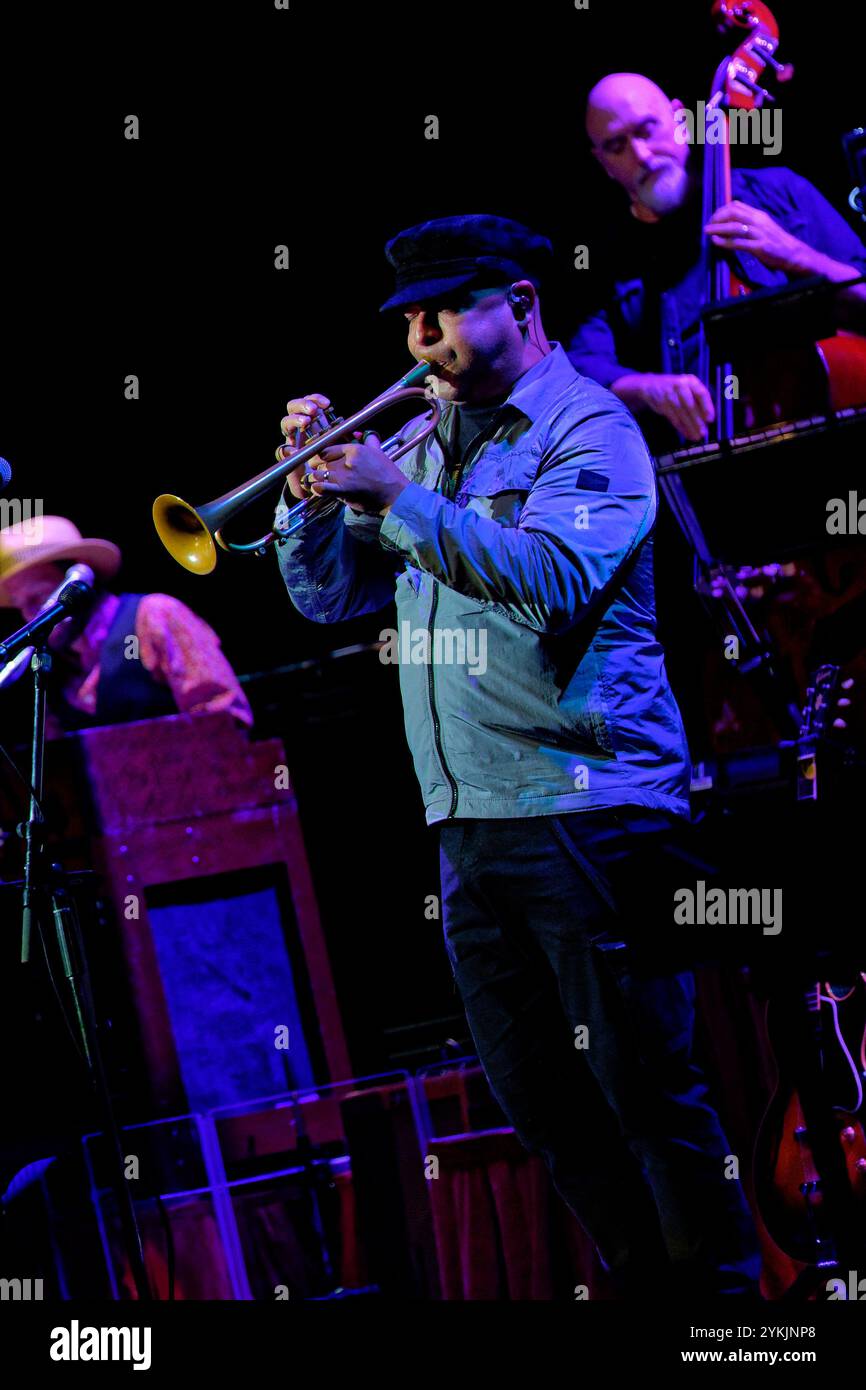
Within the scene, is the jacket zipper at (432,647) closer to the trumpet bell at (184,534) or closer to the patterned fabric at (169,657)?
the trumpet bell at (184,534)

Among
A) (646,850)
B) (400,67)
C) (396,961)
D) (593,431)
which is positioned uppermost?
(400,67)

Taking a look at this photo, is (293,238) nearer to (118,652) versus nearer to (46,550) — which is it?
(46,550)

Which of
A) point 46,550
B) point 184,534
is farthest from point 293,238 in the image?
point 184,534

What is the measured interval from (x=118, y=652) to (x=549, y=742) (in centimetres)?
318

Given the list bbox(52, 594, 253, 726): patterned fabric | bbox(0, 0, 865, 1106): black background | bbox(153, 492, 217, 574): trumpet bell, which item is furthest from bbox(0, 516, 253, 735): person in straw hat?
bbox(153, 492, 217, 574): trumpet bell

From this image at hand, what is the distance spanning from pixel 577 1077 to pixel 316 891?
1.86 m

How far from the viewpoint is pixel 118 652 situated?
18.0ft

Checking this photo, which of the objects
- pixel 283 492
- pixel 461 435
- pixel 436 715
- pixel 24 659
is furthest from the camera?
pixel 24 659

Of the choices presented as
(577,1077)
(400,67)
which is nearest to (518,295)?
(577,1077)

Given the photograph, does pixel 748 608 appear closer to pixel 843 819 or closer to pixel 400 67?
pixel 843 819

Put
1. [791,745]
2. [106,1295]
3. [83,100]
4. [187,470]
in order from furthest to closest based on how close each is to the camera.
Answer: [187,470]
[83,100]
[106,1295]
[791,745]

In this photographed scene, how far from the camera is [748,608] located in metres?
3.68

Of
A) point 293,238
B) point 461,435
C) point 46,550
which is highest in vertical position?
point 293,238

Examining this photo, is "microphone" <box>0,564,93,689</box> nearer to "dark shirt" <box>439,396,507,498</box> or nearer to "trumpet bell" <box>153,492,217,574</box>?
"trumpet bell" <box>153,492,217,574</box>
